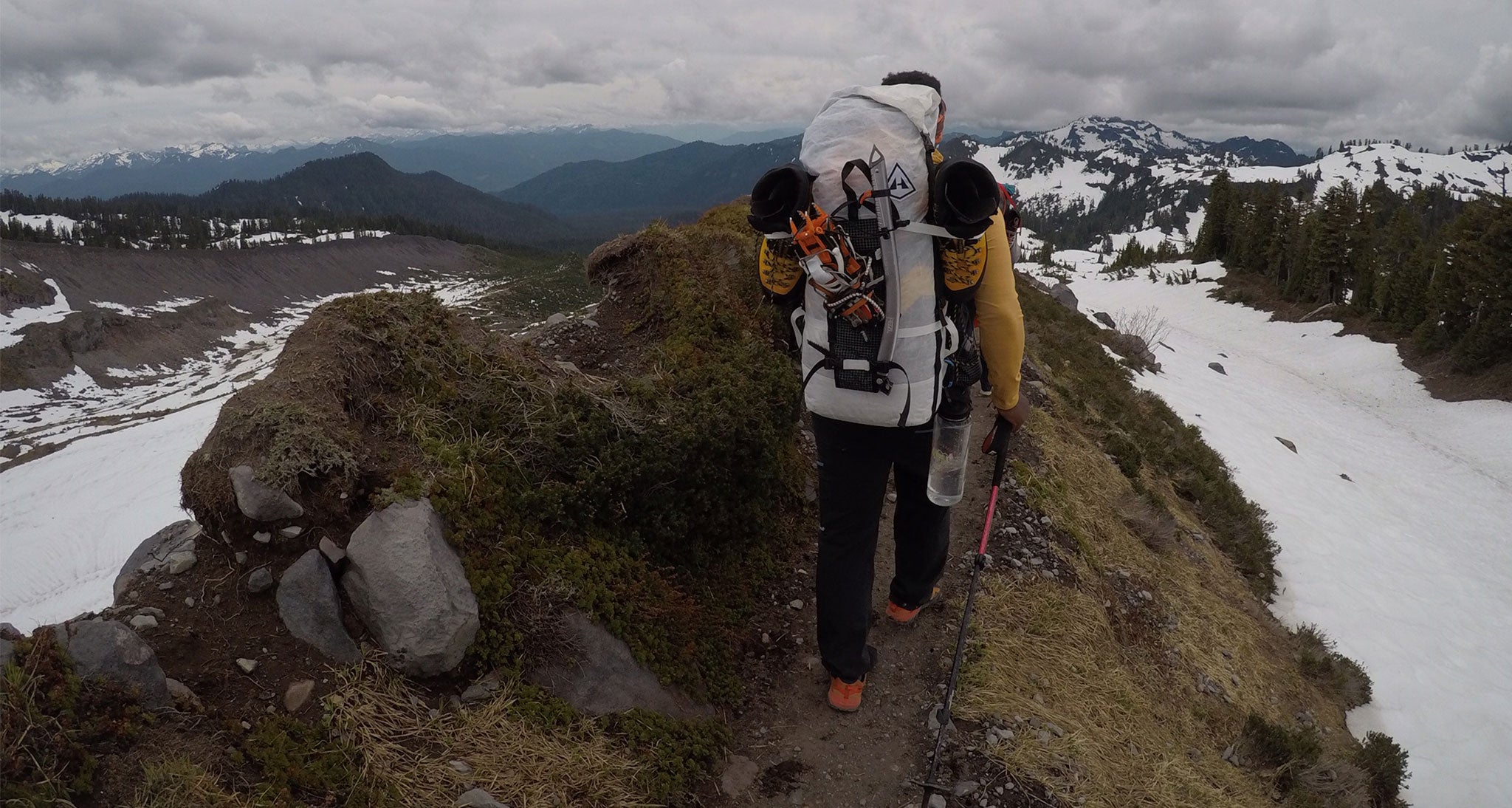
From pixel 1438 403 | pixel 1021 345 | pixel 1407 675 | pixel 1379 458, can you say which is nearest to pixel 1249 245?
pixel 1438 403

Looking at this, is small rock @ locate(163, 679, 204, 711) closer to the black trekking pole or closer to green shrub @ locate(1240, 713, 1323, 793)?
the black trekking pole

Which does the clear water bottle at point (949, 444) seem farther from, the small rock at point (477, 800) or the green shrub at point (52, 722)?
the green shrub at point (52, 722)

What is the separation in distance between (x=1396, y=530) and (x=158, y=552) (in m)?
25.7

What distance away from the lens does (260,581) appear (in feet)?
12.6

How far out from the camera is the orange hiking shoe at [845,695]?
4.86 meters

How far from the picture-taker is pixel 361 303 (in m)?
5.39

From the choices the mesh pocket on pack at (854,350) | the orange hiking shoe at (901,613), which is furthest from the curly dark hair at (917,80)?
the orange hiking shoe at (901,613)

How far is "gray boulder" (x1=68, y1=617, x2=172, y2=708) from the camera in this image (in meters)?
3.17

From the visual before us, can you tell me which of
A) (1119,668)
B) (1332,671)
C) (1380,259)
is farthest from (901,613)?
(1380,259)

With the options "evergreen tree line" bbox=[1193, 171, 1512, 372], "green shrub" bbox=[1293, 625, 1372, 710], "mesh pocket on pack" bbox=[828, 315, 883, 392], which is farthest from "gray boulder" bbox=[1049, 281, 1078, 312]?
"mesh pocket on pack" bbox=[828, 315, 883, 392]

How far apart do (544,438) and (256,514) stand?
1.71 meters

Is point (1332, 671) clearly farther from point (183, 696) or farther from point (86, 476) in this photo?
point (86, 476)

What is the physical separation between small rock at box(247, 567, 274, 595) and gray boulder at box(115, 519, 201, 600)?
40 cm

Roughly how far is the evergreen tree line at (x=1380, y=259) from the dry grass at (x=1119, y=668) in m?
43.9
